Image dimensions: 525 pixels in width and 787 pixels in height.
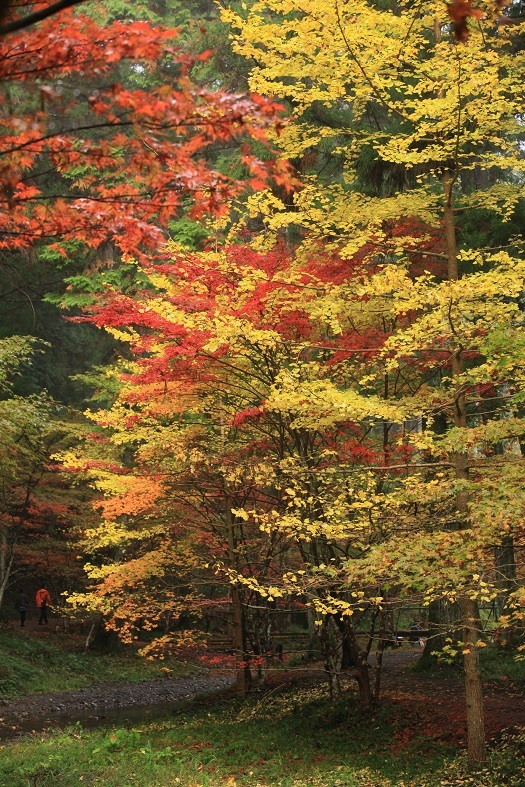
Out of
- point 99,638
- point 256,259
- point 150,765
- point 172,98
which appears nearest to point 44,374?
point 99,638

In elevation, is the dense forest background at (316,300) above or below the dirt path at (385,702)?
above

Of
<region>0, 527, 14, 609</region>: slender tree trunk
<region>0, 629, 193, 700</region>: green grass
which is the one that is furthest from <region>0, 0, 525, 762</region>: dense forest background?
<region>0, 629, 193, 700</region>: green grass

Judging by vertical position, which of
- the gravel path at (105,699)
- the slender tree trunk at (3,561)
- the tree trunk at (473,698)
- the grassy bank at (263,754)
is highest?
the slender tree trunk at (3,561)

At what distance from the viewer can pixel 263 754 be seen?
1049cm

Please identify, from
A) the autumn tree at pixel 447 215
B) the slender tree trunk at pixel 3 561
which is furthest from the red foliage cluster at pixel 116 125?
the slender tree trunk at pixel 3 561

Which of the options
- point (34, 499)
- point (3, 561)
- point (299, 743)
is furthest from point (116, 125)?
point (3, 561)

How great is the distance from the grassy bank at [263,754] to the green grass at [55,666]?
6980mm

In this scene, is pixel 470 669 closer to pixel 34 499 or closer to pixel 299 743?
pixel 299 743

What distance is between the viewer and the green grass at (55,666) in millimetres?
19141

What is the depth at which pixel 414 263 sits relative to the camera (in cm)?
1186

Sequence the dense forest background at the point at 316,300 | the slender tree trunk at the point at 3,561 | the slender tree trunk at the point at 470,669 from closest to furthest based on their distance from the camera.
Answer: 1. the dense forest background at the point at 316,300
2. the slender tree trunk at the point at 470,669
3. the slender tree trunk at the point at 3,561

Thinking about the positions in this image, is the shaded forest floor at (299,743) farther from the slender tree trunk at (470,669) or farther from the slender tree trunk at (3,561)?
the slender tree trunk at (3,561)

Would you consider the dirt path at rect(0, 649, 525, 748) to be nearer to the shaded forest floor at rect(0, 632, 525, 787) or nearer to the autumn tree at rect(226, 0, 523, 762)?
the shaded forest floor at rect(0, 632, 525, 787)

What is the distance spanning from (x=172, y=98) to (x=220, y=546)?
11409mm
